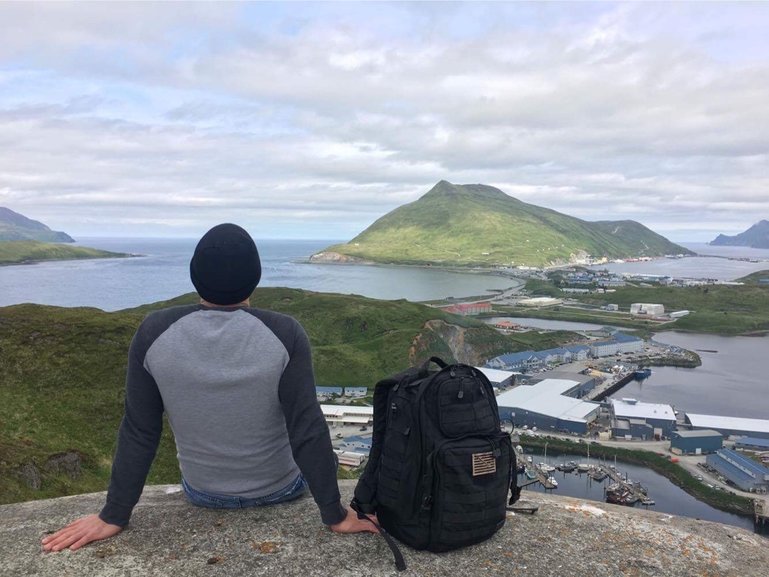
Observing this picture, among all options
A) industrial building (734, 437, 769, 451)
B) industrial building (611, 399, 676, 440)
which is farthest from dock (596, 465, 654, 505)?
industrial building (734, 437, 769, 451)

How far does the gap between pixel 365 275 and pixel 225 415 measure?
195 metres

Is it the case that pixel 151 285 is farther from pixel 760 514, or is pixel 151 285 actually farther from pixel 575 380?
pixel 760 514

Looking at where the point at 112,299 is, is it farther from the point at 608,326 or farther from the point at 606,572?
the point at 606,572

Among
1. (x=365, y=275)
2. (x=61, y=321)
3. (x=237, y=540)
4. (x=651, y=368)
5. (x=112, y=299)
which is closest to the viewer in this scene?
(x=237, y=540)

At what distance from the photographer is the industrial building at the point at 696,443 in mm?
42500

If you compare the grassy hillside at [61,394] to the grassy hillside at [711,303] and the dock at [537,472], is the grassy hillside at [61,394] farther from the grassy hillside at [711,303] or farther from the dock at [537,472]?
the grassy hillside at [711,303]

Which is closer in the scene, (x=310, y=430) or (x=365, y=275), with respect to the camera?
(x=310, y=430)

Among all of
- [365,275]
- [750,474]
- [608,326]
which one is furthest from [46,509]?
[365,275]

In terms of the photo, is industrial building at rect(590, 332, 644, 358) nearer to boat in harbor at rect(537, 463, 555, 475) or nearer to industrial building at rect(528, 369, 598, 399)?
industrial building at rect(528, 369, 598, 399)

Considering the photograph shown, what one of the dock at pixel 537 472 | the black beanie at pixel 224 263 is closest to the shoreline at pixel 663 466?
the dock at pixel 537 472

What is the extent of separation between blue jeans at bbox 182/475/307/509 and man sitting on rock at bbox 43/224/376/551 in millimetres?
444

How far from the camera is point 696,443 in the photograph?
42.7 metres

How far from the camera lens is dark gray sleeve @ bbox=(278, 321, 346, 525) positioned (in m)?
3.49

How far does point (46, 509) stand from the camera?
15.5 feet
